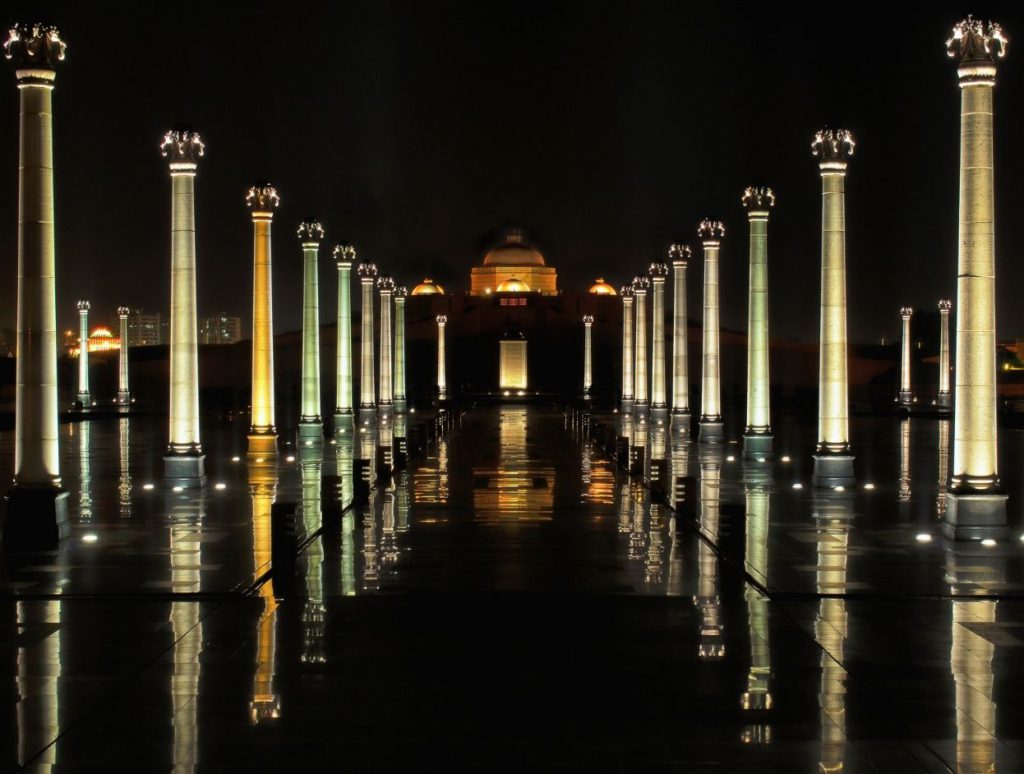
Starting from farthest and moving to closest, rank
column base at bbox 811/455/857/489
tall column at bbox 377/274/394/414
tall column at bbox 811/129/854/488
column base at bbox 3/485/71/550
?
tall column at bbox 377/274/394/414, tall column at bbox 811/129/854/488, column base at bbox 811/455/857/489, column base at bbox 3/485/71/550

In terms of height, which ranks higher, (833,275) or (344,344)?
(833,275)

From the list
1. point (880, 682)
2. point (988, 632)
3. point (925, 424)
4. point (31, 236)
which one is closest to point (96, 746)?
point (880, 682)

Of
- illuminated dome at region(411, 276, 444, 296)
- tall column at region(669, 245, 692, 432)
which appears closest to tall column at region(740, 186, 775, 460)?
tall column at region(669, 245, 692, 432)

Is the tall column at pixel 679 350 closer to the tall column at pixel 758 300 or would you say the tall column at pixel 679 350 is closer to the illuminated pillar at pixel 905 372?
the tall column at pixel 758 300

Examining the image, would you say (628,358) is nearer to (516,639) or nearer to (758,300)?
(758,300)

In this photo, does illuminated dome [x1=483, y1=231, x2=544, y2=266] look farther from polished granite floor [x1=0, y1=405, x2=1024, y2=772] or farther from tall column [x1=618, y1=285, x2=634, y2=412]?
polished granite floor [x1=0, y1=405, x2=1024, y2=772]

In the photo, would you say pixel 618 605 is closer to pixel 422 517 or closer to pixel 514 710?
pixel 514 710

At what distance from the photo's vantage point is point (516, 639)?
543 inches

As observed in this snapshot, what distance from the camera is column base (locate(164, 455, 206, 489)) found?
3101cm

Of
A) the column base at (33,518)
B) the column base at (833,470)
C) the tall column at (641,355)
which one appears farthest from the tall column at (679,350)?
the column base at (33,518)

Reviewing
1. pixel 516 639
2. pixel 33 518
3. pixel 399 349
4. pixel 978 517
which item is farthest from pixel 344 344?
pixel 516 639

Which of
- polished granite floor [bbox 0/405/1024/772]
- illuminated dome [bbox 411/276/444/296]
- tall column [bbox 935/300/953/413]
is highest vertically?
illuminated dome [bbox 411/276/444/296]

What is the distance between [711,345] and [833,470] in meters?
19.6

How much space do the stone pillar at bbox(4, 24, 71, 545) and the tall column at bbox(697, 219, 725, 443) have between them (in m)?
28.8
